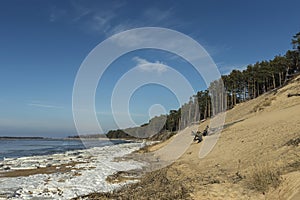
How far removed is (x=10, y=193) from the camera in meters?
15.7

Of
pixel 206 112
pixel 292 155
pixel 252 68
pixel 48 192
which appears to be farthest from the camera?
pixel 206 112

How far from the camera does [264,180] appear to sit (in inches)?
383

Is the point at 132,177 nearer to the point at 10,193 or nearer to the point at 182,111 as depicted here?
the point at 10,193

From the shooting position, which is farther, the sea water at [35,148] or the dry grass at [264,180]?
the sea water at [35,148]

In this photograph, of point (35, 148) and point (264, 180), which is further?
point (35, 148)

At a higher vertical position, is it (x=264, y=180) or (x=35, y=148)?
(x=264, y=180)

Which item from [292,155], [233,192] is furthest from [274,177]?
[292,155]

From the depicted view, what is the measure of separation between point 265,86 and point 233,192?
75873 millimetres

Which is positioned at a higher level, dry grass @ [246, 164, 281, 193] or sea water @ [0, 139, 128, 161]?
dry grass @ [246, 164, 281, 193]

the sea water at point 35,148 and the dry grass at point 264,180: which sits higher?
the dry grass at point 264,180

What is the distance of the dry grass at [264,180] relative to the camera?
943 centimetres

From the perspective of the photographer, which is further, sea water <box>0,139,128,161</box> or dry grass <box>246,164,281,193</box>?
sea water <box>0,139,128,161</box>

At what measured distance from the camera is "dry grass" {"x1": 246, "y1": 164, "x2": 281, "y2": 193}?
30.9 feet

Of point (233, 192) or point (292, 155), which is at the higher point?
point (292, 155)
